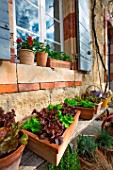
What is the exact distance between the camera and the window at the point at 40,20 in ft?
5.41

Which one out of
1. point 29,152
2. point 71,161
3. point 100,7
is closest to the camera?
point 29,152

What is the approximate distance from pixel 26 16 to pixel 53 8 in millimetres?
706

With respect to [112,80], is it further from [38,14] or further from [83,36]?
[38,14]

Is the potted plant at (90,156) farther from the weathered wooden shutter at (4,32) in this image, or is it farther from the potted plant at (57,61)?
the weathered wooden shutter at (4,32)

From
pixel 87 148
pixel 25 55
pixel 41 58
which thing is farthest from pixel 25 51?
pixel 87 148

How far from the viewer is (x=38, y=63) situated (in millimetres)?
1565

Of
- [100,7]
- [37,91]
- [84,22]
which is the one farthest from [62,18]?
[100,7]

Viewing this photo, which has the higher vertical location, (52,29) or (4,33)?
(52,29)

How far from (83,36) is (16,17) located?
1179mm

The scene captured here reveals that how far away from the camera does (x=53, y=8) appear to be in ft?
7.25

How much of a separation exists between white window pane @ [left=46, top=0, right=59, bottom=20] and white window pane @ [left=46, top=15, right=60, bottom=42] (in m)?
0.11

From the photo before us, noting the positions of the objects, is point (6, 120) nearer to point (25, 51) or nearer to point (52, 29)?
point (25, 51)

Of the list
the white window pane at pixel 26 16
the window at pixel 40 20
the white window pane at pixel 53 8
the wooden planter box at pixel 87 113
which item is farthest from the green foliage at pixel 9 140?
the white window pane at pixel 53 8

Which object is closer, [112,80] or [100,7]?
[100,7]
